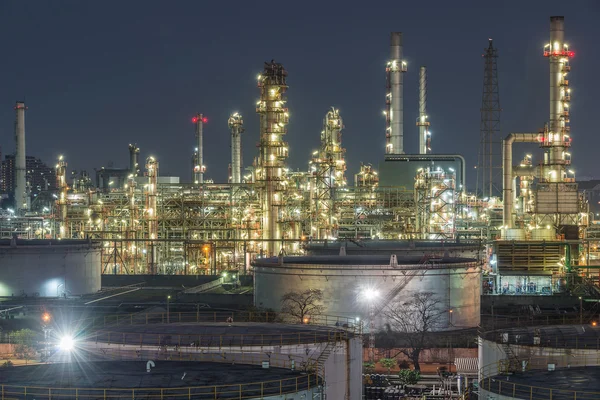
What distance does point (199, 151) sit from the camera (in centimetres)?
A: 8856

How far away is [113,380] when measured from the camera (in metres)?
20.2

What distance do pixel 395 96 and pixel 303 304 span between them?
1563 inches

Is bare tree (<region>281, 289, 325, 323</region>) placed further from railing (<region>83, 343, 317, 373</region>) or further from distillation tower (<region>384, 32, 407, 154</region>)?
distillation tower (<region>384, 32, 407, 154</region>)

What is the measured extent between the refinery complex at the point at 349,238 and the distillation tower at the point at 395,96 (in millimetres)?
122

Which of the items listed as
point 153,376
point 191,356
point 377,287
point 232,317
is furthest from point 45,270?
point 153,376

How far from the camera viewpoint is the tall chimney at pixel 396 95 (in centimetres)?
7544

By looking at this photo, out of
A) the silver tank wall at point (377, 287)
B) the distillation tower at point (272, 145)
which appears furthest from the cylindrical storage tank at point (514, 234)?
the silver tank wall at point (377, 287)

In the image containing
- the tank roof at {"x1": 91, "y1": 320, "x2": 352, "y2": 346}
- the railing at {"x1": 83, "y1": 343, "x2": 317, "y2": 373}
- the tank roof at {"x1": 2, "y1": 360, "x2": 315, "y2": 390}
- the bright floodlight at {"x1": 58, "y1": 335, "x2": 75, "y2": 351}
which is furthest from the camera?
the bright floodlight at {"x1": 58, "y1": 335, "x2": 75, "y2": 351}

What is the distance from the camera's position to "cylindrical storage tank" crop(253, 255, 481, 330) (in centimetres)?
3788

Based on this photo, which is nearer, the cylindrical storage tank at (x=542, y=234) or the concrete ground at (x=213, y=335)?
the concrete ground at (x=213, y=335)

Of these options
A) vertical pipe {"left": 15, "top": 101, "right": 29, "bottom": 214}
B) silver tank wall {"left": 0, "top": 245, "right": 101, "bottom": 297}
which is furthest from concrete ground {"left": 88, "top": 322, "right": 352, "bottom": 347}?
vertical pipe {"left": 15, "top": 101, "right": 29, "bottom": 214}

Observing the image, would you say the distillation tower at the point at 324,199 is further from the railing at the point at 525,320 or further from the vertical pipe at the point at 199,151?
the vertical pipe at the point at 199,151

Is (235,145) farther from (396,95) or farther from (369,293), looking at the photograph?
(369,293)

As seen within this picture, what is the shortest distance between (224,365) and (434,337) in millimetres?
15930
